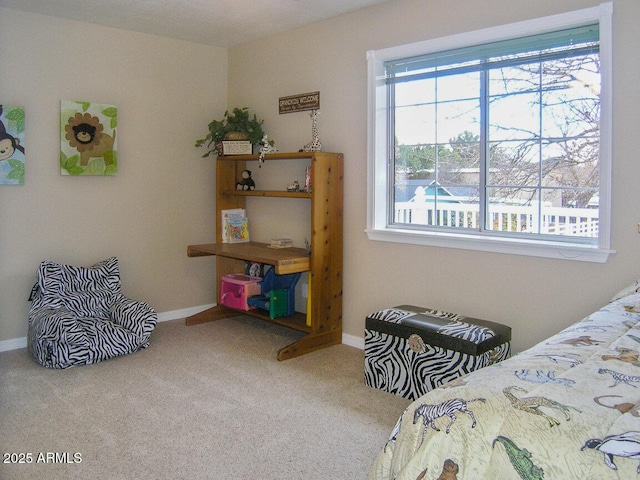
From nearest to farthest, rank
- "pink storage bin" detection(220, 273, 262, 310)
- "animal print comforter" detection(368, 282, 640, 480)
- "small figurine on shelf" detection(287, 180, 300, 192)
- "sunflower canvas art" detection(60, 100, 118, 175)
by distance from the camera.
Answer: "animal print comforter" detection(368, 282, 640, 480) → "sunflower canvas art" detection(60, 100, 118, 175) → "small figurine on shelf" detection(287, 180, 300, 192) → "pink storage bin" detection(220, 273, 262, 310)

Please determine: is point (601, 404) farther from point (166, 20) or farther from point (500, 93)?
point (166, 20)

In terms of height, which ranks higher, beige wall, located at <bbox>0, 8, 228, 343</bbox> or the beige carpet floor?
beige wall, located at <bbox>0, 8, 228, 343</bbox>

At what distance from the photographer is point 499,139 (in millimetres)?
3482

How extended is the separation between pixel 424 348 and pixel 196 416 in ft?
4.15

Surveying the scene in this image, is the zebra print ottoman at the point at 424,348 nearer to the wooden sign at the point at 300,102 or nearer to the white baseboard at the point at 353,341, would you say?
the white baseboard at the point at 353,341

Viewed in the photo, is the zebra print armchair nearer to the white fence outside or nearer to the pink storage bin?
the pink storage bin

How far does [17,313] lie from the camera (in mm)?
4207

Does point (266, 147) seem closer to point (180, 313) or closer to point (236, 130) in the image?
point (236, 130)

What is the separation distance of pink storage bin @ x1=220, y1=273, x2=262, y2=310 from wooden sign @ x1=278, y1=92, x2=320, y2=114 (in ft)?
4.67

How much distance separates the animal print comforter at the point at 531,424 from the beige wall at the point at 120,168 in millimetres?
3629

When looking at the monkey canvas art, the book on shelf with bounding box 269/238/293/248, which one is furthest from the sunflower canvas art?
the book on shelf with bounding box 269/238/293/248

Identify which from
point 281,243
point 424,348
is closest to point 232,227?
point 281,243

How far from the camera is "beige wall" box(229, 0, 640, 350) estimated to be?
9.48 feet

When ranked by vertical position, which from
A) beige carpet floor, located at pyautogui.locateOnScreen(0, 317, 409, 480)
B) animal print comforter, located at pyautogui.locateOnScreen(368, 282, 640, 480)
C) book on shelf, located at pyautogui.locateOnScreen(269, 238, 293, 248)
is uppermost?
book on shelf, located at pyautogui.locateOnScreen(269, 238, 293, 248)
